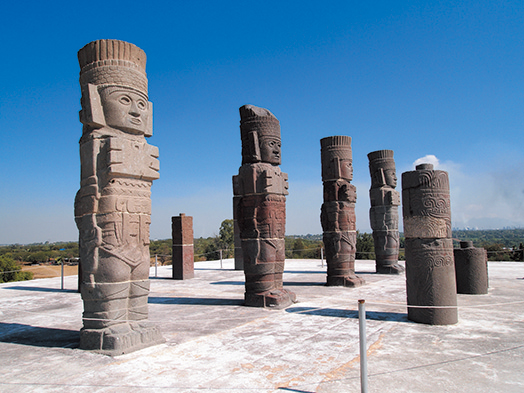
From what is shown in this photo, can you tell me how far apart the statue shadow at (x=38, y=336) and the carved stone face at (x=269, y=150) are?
16.4 feet

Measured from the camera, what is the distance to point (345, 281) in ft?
35.0

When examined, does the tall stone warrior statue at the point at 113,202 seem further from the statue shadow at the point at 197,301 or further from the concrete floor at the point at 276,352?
the statue shadow at the point at 197,301

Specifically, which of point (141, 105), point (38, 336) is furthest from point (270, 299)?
point (141, 105)

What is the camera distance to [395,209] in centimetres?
1416

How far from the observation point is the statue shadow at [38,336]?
5.42 meters

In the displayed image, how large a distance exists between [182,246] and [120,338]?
8537mm

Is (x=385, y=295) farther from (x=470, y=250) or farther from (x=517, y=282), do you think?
(x=517, y=282)

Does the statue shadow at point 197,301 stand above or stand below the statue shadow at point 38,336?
below

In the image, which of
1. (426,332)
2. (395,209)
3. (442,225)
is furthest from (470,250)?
(395,209)

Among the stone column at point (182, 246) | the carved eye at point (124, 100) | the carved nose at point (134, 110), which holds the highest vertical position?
the carved eye at point (124, 100)

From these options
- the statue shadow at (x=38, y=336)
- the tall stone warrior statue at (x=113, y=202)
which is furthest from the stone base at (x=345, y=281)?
the statue shadow at (x=38, y=336)

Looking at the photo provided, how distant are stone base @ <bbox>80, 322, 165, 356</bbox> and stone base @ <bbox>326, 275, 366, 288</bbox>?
664 cm

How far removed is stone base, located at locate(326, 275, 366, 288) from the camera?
34.8 feet

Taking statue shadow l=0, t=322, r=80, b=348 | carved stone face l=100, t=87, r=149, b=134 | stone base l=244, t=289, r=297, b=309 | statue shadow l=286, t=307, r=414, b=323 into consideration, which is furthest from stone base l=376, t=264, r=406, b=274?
carved stone face l=100, t=87, r=149, b=134
